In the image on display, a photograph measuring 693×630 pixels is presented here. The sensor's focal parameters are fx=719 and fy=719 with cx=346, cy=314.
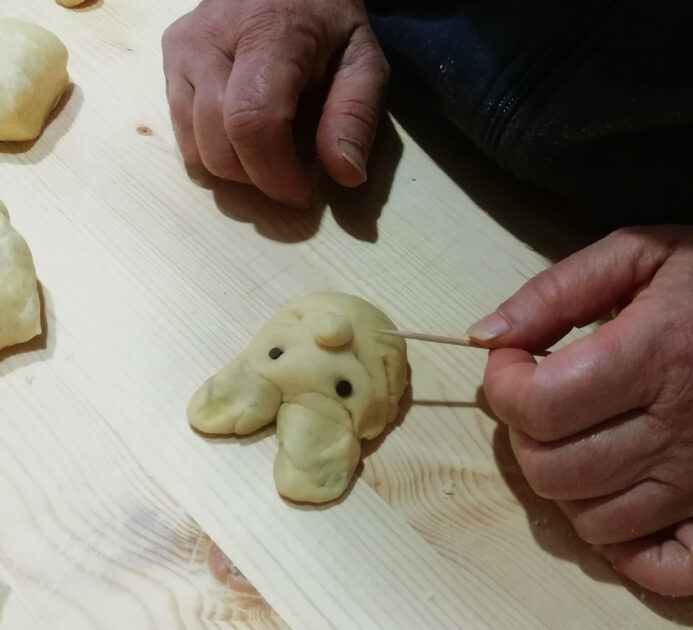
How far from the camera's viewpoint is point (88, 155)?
924 millimetres

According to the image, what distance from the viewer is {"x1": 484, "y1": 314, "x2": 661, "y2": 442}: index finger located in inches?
23.8

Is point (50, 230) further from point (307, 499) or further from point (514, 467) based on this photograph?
point (514, 467)

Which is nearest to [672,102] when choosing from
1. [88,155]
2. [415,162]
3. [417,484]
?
[415,162]

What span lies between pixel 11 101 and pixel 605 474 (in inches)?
31.1

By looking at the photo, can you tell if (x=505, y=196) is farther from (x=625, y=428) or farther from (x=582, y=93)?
(x=625, y=428)

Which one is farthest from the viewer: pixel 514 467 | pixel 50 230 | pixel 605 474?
pixel 50 230

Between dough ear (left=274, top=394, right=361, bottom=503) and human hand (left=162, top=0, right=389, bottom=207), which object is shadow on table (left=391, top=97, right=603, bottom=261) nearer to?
human hand (left=162, top=0, right=389, bottom=207)

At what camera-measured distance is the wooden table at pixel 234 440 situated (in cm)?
65

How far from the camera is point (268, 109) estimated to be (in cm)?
79

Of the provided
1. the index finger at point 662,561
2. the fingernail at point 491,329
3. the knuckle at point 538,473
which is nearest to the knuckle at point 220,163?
the fingernail at point 491,329

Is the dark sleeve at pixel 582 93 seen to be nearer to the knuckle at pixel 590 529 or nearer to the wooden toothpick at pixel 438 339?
the wooden toothpick at pixel 438 339

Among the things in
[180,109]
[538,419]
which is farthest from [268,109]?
[538,419]

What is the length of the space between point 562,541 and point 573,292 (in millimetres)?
236

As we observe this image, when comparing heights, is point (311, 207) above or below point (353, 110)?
below
